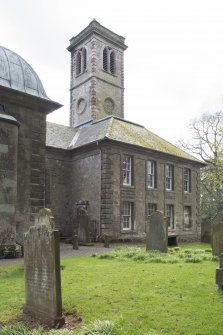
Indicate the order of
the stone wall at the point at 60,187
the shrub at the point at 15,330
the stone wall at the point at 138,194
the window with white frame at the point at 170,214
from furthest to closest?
the window with white frame at the point at 170,214, the stone wall at the point at 60,187, the stone wall at the point at 138,194, the shrub at the point at 15,330

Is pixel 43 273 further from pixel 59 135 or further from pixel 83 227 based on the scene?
pixel 59 135

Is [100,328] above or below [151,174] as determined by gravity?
below

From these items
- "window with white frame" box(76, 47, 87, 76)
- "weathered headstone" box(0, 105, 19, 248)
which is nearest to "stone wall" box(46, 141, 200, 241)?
"weathered headstone" box(0, 105, 19, 248)

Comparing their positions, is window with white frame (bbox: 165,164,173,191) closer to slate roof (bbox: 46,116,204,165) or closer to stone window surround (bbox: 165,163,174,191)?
stone window surround (bbox: 165,163,174,191)

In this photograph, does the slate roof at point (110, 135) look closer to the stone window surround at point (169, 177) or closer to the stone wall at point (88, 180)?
the stone wall at point (88, 180)

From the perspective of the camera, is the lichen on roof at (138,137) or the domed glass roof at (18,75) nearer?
the domed glass roof at (18,75)

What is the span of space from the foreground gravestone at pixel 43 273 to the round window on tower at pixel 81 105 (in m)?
29.0

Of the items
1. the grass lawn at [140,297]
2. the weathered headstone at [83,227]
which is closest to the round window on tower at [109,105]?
the weathered headstone at [83,227]

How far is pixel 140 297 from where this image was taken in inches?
276

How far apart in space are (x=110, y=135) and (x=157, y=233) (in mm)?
10105

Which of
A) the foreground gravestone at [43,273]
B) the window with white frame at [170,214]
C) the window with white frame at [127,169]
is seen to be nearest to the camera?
the foreground gravestone at [43,273]

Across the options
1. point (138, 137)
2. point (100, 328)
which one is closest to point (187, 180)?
point (138, 137)

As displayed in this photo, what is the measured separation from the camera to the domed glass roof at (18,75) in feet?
53.6

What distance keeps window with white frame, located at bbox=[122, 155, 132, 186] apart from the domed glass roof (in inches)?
336
